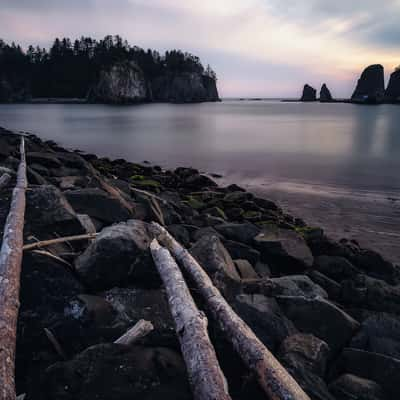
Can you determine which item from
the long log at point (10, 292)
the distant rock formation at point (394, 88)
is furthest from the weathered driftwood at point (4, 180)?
the distant rock formation at point (394, 88)

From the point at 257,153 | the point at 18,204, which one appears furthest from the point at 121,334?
the point at 257,153

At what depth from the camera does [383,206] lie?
1266 centimetres

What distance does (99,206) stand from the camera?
6.62 meters

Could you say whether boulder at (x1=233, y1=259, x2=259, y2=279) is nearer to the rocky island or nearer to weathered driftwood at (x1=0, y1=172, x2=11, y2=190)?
weathered driftwood at (x1=0, y1=172, x2=11, y2=190)

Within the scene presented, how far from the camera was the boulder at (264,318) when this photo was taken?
3.81m

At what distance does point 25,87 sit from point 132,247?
16676 cm

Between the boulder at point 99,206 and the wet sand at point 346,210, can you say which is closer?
the boulder at point 99,206

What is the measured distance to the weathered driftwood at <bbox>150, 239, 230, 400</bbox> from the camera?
260 centimetres

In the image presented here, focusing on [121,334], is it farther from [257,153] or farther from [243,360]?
[257,153]

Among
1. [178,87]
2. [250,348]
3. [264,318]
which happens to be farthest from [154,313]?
[178,87]

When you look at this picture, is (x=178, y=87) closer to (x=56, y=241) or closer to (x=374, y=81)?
(x=374, y=81)

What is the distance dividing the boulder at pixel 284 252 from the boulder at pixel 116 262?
320 cm

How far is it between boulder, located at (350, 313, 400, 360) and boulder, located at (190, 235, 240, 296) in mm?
1738

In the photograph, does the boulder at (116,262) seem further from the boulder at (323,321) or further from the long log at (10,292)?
the boulder at (323,321)
